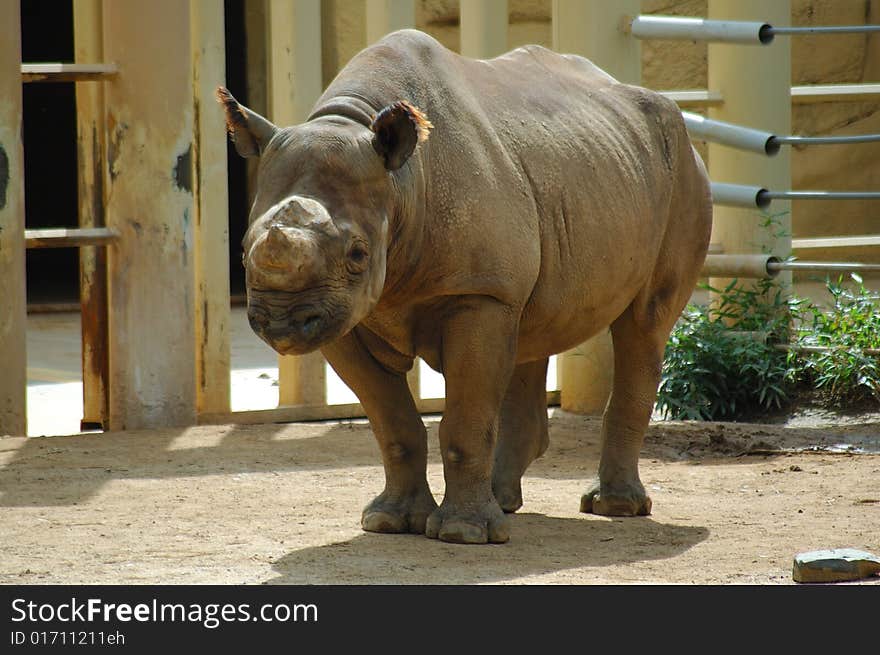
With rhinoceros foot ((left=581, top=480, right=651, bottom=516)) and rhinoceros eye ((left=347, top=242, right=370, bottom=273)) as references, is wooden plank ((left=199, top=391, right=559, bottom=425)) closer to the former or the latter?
rhinoceros foot ((left=581, top=480, right=651, bottom=516))

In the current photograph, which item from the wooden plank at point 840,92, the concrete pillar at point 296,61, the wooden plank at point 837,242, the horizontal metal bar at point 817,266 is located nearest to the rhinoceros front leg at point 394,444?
the concrete pillar at point 296,61

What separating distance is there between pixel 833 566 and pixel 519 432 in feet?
6.10

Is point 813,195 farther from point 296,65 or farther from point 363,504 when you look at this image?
point 363,504

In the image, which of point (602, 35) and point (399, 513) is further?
point (602, 35)

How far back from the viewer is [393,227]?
5543 millimetres

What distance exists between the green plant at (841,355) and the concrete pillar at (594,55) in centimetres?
104

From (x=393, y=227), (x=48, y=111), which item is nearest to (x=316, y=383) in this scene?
(x=393, y=227)

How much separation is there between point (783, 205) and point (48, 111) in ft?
34.4

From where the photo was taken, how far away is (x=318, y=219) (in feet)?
16.8

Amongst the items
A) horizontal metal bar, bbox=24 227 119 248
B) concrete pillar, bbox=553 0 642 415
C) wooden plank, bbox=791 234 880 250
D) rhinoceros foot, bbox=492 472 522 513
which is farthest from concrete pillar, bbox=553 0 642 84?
rhinoceros foot, bbox=492 472 522 513

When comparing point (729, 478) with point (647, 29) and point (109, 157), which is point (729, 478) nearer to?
point (647, 29)

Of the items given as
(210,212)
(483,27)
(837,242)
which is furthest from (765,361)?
(210,212)

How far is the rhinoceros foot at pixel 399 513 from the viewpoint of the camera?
6.05 metres

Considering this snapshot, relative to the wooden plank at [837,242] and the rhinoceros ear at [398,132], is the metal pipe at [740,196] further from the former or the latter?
the rhinoceros ear at [398,132]
